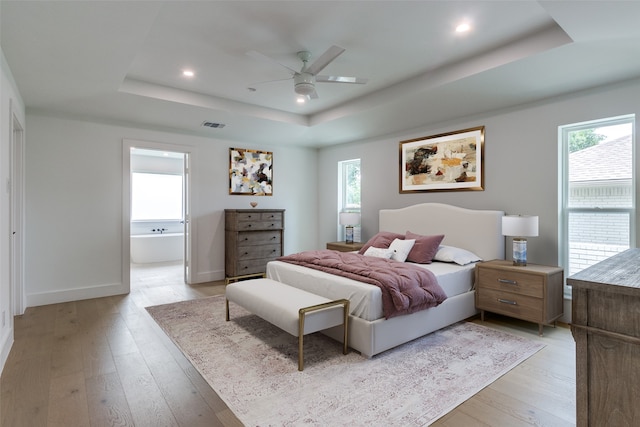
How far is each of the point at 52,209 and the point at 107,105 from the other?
1.55 meters

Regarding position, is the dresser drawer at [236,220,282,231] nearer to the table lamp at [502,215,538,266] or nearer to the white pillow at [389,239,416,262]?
the white pillow at [389,239,416,262]

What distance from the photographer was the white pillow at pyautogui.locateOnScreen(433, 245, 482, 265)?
3855 millimetres

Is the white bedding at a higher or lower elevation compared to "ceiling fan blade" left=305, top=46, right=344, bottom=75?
lower

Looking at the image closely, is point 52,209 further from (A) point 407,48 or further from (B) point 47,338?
(A) point 407,48

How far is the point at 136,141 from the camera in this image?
488 cm

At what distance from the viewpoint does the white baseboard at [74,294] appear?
415 cm

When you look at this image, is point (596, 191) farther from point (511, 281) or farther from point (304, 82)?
point (304, 82)

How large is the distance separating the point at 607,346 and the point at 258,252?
489cm

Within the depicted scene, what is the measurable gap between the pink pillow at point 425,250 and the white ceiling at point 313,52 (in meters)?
1.63

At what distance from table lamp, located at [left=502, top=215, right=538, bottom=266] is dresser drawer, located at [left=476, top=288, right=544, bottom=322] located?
15.0 inches

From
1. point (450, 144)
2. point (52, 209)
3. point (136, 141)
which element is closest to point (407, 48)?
point (450, 144)

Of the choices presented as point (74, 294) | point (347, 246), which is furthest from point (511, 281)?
point (74, 294)

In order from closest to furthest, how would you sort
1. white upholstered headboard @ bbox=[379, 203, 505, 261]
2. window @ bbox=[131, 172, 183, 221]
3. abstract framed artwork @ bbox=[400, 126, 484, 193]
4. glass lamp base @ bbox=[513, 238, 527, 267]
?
glass lamp base @ bbox=[513, 238, 527, 267] → white upholstered headboard @ bbox=[379, 203, 505, 261] → abstract framed artwork @ bbox=[400, 126, 484, 193] → window @ bbox=[131, 172, 183, 221]

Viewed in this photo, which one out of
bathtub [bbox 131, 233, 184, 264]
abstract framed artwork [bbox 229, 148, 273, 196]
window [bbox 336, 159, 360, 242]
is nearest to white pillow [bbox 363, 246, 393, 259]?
window [bbox 336, 159, 360, 242]
